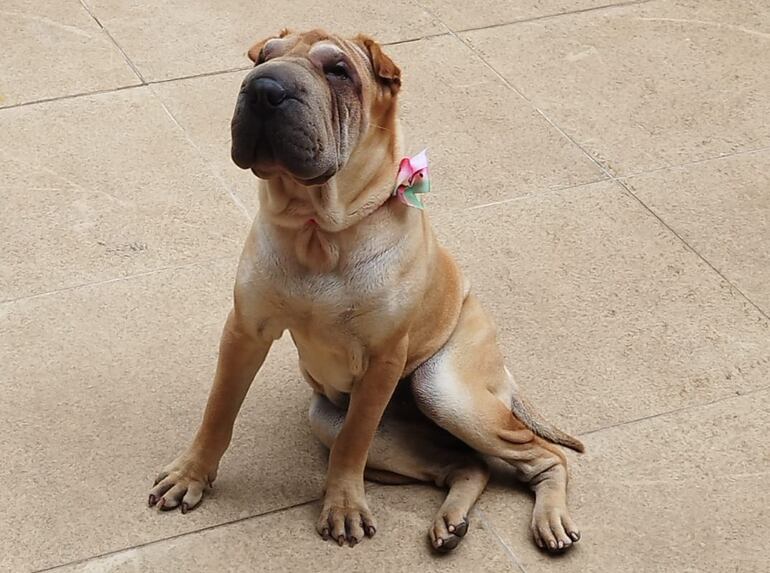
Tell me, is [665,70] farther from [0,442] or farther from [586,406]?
[0,442]

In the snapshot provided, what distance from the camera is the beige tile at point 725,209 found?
5031 mm

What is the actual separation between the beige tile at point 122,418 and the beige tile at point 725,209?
179 cm

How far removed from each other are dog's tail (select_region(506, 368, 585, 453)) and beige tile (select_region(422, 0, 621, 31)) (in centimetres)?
326

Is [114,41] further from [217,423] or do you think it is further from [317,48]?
[317,48]

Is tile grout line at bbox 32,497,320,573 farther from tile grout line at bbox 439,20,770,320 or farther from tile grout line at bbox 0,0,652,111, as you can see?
tile grout line at bbox 0,0,652,111

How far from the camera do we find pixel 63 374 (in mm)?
4277

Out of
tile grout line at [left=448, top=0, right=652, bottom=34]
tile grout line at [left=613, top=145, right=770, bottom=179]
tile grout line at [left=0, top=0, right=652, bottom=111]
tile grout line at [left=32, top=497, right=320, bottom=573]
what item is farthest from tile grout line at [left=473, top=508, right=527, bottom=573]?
tile grout line at [left=448, top=0, right=652, bottom=34]

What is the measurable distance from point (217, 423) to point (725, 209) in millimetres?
2630

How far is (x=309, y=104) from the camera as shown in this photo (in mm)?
3146

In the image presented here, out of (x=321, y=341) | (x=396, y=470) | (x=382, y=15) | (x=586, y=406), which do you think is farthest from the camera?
(x=382, y=15)

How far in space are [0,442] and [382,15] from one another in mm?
3669

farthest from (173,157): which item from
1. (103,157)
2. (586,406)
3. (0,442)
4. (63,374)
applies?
(586,406)

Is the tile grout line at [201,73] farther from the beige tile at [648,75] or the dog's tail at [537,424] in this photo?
the dog's tail at [537,424]

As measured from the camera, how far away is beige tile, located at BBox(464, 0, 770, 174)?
5.88 m
